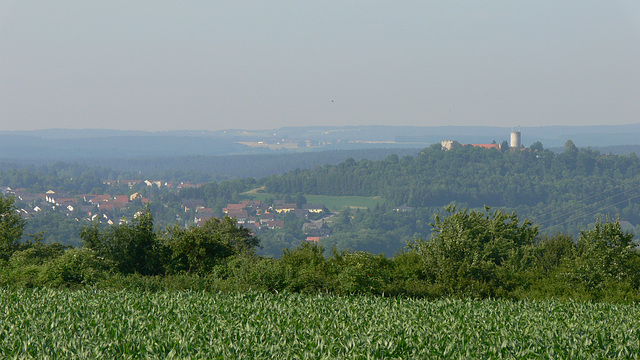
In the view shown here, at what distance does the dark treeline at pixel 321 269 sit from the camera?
35.9 m

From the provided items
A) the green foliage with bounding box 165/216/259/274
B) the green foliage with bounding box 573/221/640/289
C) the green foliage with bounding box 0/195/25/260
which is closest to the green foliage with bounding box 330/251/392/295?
the green foliage with bounding box 165/216/259/274

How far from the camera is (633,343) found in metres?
19.2

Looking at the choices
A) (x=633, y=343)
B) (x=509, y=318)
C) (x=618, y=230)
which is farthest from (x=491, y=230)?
(x=633, y=343)

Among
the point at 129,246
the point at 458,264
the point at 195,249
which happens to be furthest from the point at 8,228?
the point at 458,264

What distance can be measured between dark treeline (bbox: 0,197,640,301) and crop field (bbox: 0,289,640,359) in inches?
285

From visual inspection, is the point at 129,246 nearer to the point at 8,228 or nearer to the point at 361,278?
the point at 8,228

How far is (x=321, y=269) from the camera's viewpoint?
41500mm

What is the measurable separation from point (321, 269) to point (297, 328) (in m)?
20.5

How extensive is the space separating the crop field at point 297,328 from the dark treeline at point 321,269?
7230 millimetres

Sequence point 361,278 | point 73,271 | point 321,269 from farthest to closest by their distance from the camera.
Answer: point 321,269, point 73,271, point 361,278

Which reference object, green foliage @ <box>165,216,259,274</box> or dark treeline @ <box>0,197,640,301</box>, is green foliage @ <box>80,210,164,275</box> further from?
green foliage @ <box>165,216,259,274</box>

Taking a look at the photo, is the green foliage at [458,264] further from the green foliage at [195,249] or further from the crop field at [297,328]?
the green foliage at [195,249]

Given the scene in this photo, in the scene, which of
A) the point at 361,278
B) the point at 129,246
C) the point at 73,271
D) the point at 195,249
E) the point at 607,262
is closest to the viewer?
the point at 361,278

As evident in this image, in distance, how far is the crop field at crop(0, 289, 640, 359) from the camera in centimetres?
1767
